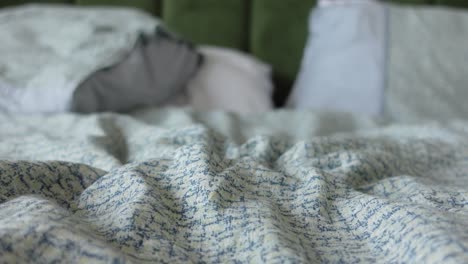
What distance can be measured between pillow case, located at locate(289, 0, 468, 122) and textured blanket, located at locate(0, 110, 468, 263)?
0.40 m

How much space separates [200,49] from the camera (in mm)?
1203

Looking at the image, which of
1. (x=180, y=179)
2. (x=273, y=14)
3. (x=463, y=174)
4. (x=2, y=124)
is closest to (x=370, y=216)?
(x=180, y=179)

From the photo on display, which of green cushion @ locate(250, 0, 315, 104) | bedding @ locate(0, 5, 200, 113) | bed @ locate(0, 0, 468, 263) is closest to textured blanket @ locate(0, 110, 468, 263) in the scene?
bed @ locate(0, 0, 468, 263)

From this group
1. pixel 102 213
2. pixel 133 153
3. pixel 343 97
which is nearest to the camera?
pixel 102 213

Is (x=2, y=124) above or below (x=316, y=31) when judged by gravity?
below

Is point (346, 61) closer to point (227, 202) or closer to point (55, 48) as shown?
point (55, 48)

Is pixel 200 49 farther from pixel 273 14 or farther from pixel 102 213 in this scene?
pixel 102 213

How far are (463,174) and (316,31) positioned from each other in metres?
0.63

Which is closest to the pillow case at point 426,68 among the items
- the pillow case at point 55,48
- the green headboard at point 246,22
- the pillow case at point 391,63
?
the pillow case at point 391,63

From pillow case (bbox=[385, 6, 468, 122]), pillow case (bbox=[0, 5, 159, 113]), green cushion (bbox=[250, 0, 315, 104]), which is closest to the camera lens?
pillow case (bbox=[0, 5, 159, 113])

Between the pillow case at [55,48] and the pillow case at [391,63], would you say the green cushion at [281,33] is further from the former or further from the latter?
the pillow case at [55,48]

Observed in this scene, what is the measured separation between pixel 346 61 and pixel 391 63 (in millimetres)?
101

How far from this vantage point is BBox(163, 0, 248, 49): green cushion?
1.29 metres

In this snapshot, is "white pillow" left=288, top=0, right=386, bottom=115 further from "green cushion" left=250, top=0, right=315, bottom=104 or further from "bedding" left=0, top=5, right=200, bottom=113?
"bedding" left=0, top=5, right=200, bottom=113
